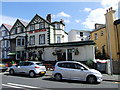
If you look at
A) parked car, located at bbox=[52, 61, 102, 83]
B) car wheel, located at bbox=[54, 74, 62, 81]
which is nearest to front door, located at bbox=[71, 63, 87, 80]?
parked car, located at bbox=[52, 61, 102, 83]

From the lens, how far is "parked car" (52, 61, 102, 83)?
1111cm

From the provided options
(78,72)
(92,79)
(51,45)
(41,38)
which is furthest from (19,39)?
(92,79)

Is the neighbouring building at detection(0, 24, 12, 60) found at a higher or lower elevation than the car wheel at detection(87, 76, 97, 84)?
higher

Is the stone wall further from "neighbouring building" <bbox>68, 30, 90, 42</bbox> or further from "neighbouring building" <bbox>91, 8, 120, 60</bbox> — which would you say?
"neighbouring building" <bbox>68, 30, 90, 42</bbox>

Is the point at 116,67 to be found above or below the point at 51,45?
Result: below

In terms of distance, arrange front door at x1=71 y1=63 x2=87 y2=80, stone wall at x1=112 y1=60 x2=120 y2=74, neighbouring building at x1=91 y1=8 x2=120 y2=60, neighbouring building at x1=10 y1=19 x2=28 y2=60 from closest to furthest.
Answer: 1. front door at x1=71 y1=63 x2=87 y2=80
2. stone wall at x1=112 y1=60 x2=120 y2=74
3. neighbouring building at x1=91 y1=8 x2=120 y2=60
4. neighbouring building at x1=10 y1=19 x2=28 y2=60

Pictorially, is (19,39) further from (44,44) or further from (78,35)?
(78,35)

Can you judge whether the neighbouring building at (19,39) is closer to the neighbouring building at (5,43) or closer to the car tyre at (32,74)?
the neighbouring building at (5,43)

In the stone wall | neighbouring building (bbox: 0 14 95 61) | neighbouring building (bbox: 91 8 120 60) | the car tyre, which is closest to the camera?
the car tyre

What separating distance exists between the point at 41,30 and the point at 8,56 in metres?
11.7

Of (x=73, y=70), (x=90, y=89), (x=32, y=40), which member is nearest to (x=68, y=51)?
(x=32, y=40)

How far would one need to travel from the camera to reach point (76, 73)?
11586 millimetres

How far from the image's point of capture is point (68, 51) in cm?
2406

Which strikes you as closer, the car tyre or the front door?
the front door
